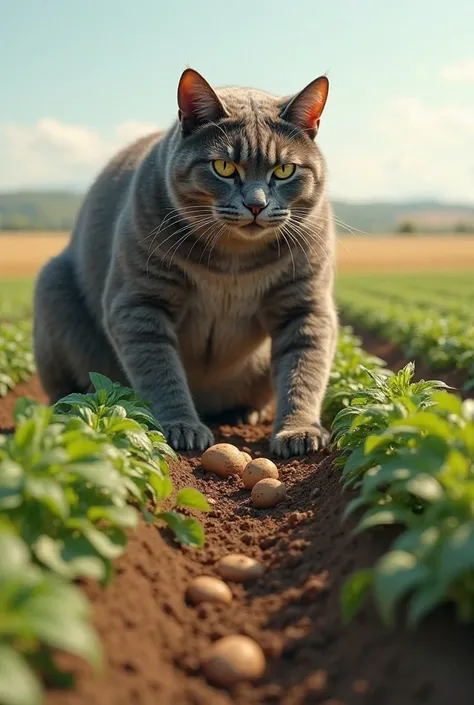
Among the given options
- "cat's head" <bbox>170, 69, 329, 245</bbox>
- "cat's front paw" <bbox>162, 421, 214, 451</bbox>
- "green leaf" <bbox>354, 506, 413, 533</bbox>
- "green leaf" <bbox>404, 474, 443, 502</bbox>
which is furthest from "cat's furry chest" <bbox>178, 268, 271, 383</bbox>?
"green leaf" <bbox>404, 474, 443, 502</bbox>

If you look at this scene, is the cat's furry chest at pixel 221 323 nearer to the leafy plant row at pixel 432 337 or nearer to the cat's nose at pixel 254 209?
the cat's nose at pixel 254 209

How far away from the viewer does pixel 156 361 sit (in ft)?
17.4

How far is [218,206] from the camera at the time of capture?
4906mm

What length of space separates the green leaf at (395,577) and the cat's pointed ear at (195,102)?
3.50m

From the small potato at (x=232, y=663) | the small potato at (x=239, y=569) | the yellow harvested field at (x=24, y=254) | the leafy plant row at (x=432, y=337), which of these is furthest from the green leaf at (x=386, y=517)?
the yellow harvested field at (x=24, y=254)

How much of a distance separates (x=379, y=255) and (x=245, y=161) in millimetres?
44232

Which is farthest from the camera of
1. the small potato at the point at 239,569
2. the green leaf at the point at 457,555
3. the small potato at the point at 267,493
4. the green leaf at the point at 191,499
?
the small potato at the point at 267,493

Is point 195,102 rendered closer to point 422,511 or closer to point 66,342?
point 66,342

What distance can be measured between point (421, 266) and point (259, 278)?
36.5 meters

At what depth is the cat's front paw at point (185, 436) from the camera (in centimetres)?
495

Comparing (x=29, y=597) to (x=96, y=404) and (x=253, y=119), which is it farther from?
(x=253, y=119)

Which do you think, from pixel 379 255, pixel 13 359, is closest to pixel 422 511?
pixel 13 359

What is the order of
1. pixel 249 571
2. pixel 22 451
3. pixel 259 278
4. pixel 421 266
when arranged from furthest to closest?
pixel 421 266
pixel 259 278
pixel 249 571
pixel 22 451

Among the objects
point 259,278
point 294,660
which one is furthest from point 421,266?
point 294,660
